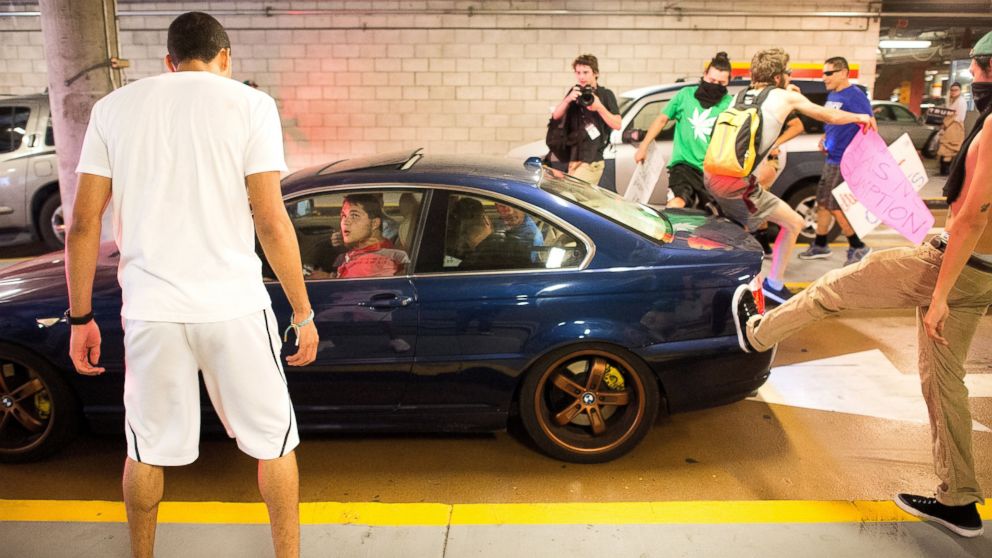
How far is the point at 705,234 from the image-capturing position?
424cm

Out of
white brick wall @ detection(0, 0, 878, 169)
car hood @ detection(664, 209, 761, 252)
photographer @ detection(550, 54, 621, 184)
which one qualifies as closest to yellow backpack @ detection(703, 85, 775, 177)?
car hood @ detection(664, 209, 761, 252)

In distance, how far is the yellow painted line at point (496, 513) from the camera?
339cm

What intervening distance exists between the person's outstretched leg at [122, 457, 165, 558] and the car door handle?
124 cm

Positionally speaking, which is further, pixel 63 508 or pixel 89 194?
pixel 63 508

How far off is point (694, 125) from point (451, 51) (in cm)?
729

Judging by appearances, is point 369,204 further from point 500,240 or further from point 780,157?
point 780,157

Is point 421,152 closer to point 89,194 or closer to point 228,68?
point 228,68

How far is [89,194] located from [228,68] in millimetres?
604

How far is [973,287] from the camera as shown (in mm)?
3115

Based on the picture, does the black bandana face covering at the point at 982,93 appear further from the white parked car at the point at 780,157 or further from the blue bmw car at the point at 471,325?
the white parked car at the point at 780,157

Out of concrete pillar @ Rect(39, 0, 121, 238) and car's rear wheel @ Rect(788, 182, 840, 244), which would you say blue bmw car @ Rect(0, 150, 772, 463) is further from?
car's rear wheel @ Rect(788, 182, 840, 244)

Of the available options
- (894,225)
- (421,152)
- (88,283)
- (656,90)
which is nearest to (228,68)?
(88,283)

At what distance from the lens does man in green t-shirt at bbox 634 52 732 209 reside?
19.9 feet

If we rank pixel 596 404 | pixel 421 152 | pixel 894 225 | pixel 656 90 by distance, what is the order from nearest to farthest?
pixel 596 404
pixel 421 152
pixel 894 225
pixel 656 90
